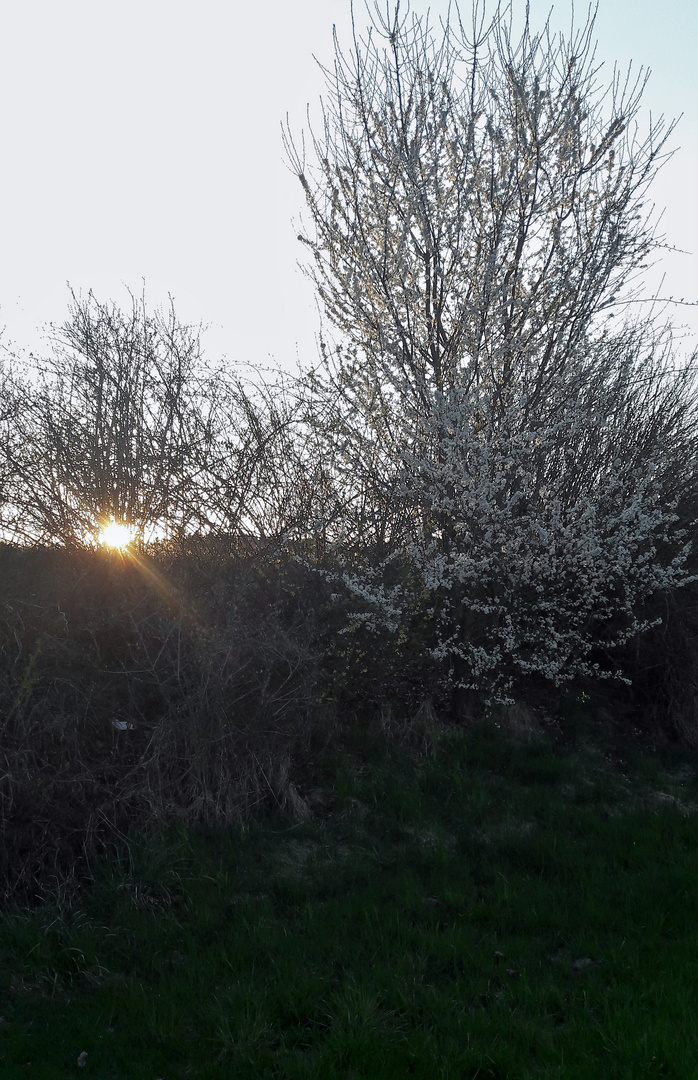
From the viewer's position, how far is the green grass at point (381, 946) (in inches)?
145

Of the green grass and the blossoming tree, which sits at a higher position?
the blossoming tree

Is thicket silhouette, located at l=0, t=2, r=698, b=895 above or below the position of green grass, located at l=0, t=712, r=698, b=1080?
above

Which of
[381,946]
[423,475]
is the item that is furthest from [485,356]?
[381,946]

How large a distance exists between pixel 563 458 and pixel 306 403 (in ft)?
8.48

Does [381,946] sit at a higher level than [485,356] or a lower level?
lower

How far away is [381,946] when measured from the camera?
4.54m

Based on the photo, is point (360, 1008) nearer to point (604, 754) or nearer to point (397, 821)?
point (397, 821)

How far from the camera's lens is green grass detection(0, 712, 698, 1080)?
3695 millimetres

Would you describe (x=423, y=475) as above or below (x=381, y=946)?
above

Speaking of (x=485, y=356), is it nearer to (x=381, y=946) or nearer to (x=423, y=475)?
(x=423, y=475)

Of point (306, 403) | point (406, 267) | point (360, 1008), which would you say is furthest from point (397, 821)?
point (406, 267)

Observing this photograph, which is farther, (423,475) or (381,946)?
(423,475)

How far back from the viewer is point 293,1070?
11.8 ft

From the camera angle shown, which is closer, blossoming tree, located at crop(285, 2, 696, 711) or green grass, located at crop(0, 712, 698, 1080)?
green grass, located at crop(0, 712, 698, 1080)
